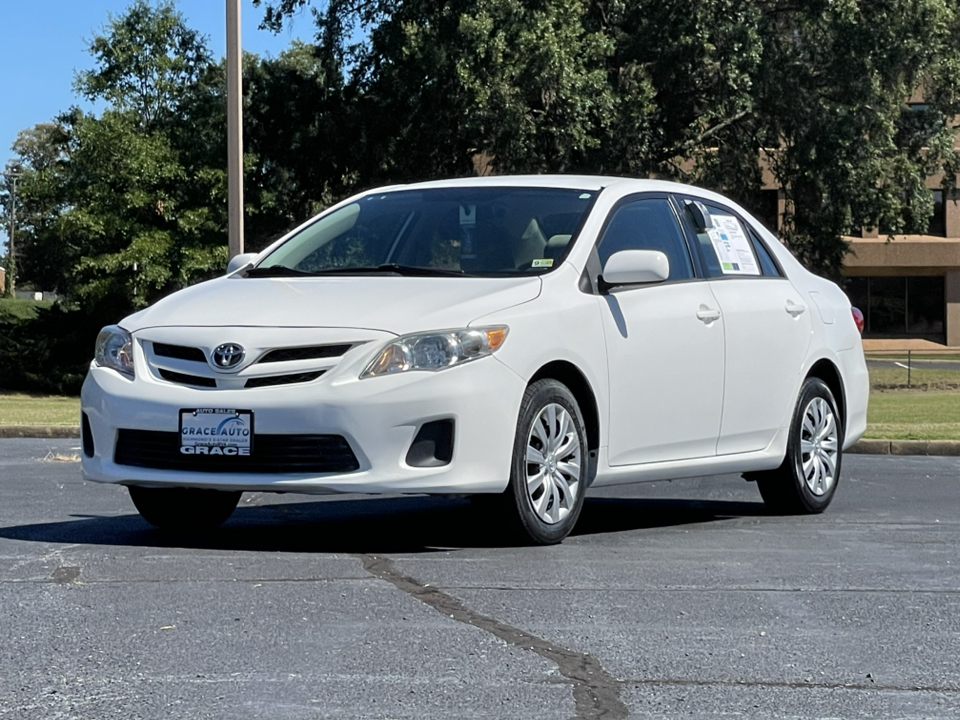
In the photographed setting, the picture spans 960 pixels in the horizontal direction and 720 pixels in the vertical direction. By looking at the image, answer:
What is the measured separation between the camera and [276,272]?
8.27 m

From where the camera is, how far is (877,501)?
10266mm

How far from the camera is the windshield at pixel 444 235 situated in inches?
312

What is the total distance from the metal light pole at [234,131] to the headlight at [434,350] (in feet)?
35.9

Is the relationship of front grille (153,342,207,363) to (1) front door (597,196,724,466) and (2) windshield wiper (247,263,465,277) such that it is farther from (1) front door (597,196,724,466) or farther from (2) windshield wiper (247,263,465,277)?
(1) front door (597,196,724,466)

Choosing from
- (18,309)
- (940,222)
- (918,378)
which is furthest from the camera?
(940,222)

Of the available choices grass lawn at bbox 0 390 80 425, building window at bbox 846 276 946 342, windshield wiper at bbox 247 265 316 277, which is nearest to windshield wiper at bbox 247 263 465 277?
windshield wiper at bbox 247 265 316 277

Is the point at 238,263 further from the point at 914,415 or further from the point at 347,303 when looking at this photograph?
the point at 914,415

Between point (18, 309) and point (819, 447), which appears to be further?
point (18, 309)

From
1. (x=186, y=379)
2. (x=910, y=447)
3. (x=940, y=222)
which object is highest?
(x=940, y=222)

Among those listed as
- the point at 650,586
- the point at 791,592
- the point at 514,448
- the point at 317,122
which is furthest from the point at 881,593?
the point at 317,122

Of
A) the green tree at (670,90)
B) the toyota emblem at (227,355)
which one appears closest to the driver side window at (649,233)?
the toyota emblem at (227,355)

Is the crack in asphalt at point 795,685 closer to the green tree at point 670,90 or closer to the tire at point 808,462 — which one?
the tire at point 808,462

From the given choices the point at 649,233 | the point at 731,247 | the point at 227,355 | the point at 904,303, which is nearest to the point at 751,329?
the point at 731,247

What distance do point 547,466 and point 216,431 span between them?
1493mm
